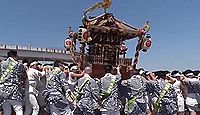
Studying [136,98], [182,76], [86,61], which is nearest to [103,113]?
[136,98]

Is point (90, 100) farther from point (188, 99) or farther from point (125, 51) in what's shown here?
point (125, 51)

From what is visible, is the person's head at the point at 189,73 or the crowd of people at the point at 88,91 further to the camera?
the person's head at the point at 189,73

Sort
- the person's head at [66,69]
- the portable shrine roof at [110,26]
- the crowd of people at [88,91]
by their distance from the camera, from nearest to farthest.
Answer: the crowd of people at [88,91] < the person's head at [66,69] < the portable shrine roof at [110,26]

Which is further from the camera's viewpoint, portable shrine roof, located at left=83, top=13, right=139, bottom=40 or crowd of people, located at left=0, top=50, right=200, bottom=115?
portable shrine roof, located at left=83, top=13, right=139, bottom=40

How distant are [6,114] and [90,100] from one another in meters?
1.79

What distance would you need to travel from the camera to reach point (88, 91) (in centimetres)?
739

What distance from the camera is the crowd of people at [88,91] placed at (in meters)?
6.98

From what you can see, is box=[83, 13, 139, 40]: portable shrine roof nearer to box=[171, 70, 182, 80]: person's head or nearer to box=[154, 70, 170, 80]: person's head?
box=[154, 70, 170, 80]: person's head

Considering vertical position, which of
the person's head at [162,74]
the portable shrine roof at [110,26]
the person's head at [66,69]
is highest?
the portable shrine roof at [110,26]

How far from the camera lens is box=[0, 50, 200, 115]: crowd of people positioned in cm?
698

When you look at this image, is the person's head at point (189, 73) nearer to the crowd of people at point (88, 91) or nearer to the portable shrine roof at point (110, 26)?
the crowd of people at point (88, 91)

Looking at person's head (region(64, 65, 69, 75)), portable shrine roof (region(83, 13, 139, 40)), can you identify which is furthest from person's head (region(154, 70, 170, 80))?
portable shrine roof (region(83, 13, 139, 40))

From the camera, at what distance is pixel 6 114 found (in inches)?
270

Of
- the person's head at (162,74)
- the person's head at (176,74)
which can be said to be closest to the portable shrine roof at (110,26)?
the person's head at (162,74)
